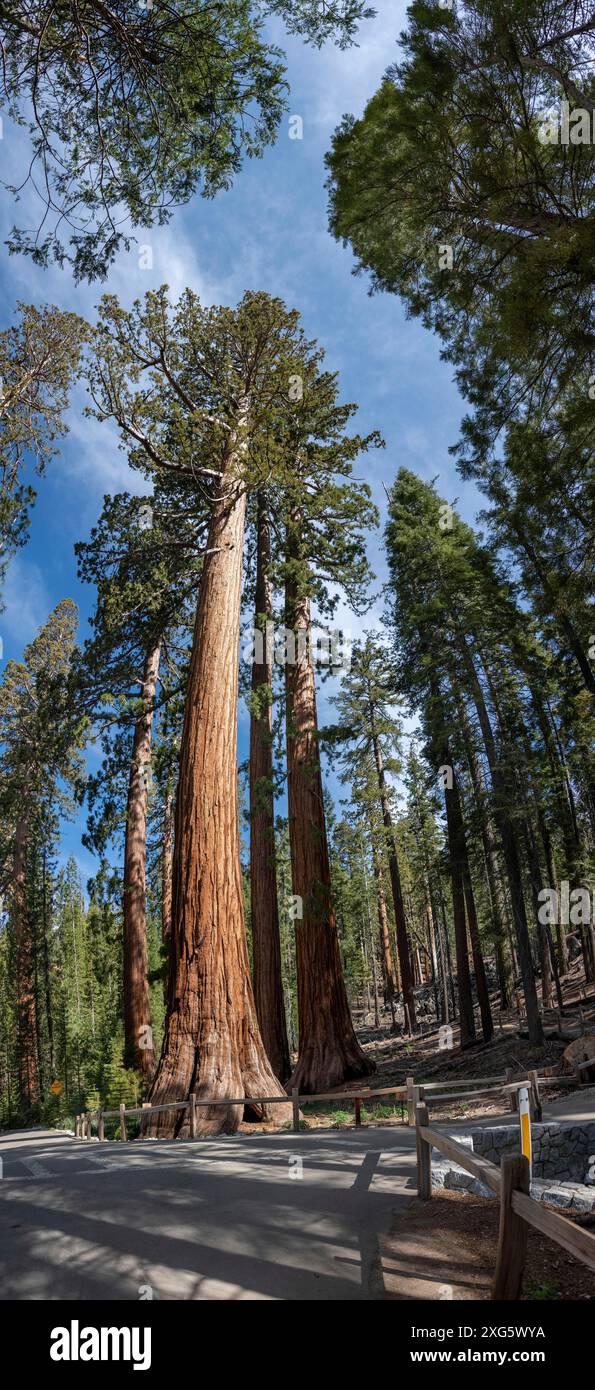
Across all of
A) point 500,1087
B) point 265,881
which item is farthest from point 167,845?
point 500,1087

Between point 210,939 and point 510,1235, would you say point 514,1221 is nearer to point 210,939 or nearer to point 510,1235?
point 510,1235

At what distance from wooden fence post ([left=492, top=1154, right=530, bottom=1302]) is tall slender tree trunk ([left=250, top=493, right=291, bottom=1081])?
1224 cm

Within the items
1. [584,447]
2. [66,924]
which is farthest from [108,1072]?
[66,924]

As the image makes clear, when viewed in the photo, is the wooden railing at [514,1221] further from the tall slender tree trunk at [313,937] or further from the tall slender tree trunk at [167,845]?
the tall slender tree trunk at [167,845]

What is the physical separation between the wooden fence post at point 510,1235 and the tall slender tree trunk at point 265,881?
1224 cm

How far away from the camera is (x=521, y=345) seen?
26.5 ft

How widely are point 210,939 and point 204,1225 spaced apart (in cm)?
489

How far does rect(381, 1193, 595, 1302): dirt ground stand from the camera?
151 inches

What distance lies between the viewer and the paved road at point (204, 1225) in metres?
3.77

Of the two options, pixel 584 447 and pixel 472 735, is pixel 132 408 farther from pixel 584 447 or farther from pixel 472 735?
pixel 472 735

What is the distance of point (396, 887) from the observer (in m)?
25.8

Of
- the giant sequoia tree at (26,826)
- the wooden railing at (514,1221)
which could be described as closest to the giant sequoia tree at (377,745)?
the giant sequoia tree at (26,826)

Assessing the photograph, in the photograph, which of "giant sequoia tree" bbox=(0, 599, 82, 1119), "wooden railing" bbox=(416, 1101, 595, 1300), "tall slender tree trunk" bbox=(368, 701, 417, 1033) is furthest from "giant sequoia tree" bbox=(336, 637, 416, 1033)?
"wooden railing" bbox=(416, 1101, 595, 1300)

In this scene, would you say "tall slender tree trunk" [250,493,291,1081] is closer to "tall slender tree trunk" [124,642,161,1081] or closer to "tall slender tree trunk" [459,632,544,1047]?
"tall slender tree trunk" [124,642,161,1081]
